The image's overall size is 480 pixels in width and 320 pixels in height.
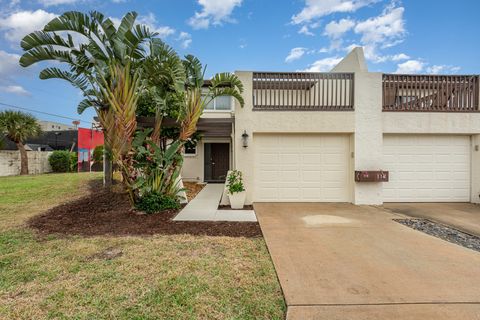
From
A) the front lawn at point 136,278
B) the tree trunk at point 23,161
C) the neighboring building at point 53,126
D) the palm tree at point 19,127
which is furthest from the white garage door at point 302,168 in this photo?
the neighboring building at point 53,126

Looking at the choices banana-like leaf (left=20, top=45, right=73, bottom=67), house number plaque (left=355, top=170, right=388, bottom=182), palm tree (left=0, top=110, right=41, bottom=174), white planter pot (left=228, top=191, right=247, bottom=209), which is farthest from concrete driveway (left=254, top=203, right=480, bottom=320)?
palm tree (left=0, top=110, right=41, bottom=174)

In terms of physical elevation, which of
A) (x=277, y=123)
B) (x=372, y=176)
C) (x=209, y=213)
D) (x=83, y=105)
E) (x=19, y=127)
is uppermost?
(x=19, y=127)

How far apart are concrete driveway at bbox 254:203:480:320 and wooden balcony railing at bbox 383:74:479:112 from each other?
4524mm

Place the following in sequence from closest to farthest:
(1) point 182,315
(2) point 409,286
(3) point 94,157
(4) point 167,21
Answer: (1) point 182,315 → (2) point 409,286 → (4) point 167,21 → (3) point 94,157

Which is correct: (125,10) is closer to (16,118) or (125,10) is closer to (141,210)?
(141,210)

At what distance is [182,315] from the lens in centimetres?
251

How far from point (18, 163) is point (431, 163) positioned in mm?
24164

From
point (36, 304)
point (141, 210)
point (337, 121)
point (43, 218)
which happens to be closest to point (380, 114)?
point (337, 121)

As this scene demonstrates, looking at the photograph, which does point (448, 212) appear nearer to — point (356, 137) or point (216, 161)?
point (356, 137)

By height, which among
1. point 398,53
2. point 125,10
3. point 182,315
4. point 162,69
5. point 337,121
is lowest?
point 182,315

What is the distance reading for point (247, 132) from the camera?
7.98 meters

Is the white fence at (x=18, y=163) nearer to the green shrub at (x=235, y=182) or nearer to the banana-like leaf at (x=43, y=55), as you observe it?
the banana-like leaf at (x=43, y=55)

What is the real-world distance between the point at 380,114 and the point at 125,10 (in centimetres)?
787

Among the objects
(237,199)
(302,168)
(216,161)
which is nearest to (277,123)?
(302,168)
